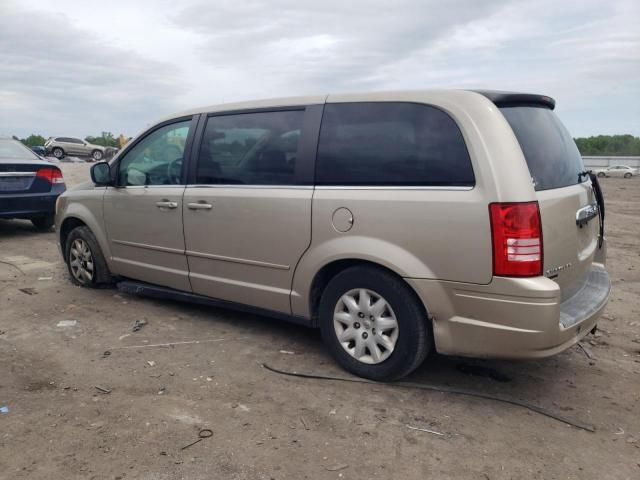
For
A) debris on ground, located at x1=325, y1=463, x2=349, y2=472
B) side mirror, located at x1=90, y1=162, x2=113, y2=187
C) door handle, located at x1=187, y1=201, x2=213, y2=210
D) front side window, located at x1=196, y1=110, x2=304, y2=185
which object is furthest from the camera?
side mirror, located at x1=90, y1=162, x2=113, y2=187

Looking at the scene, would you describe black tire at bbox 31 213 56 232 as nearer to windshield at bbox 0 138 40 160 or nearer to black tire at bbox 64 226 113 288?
windshield at bbox 0 138 40 160

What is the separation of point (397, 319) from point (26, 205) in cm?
737

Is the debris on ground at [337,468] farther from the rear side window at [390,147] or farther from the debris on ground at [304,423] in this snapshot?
the rear side window at [390,147]

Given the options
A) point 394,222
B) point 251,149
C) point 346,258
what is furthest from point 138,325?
point 394,222

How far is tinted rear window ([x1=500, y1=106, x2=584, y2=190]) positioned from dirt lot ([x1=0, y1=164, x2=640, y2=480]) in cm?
134

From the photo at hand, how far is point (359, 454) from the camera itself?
287 centimetres

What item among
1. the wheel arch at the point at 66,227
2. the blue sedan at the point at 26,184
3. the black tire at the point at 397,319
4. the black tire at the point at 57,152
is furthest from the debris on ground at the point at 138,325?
the black tire at the point at 57,152

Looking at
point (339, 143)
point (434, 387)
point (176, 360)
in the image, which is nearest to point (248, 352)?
point (176, 360)

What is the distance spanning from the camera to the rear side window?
3.31m

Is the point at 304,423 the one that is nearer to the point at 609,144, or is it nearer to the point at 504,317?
the point at 504,317

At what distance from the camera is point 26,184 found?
29.0ft

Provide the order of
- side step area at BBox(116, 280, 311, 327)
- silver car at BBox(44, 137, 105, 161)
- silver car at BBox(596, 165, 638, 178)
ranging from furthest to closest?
silver car at BBox(596, 165, 638, 178)
silver car at BBox(44, 137, 105, 161)
side step area at BBox(116, 280, 311, 327)

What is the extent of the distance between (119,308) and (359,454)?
3.25 metres

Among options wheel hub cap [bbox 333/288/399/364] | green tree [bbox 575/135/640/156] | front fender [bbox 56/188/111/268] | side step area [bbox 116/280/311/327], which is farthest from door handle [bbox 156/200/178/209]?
green tree [bbox 575/135/640/156]
